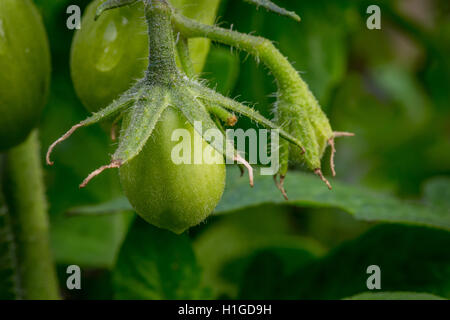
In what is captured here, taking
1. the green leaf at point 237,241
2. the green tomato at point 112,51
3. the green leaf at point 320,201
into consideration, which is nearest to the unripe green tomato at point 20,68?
the green tomato at point 112,51

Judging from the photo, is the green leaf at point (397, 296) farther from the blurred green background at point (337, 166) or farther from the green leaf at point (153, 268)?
the green leaf at point (153, 268)

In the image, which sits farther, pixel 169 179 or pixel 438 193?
pixel 438 193

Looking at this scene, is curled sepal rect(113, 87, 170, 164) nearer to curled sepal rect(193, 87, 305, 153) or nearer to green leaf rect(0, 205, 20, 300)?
curled sepal rect(193, 87, 305, 153)

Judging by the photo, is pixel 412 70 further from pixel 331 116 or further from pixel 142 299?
pixel 142 299

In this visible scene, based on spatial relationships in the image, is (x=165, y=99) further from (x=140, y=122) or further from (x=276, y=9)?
(x=276, y=9)

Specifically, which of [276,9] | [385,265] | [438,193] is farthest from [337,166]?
[276,9]
